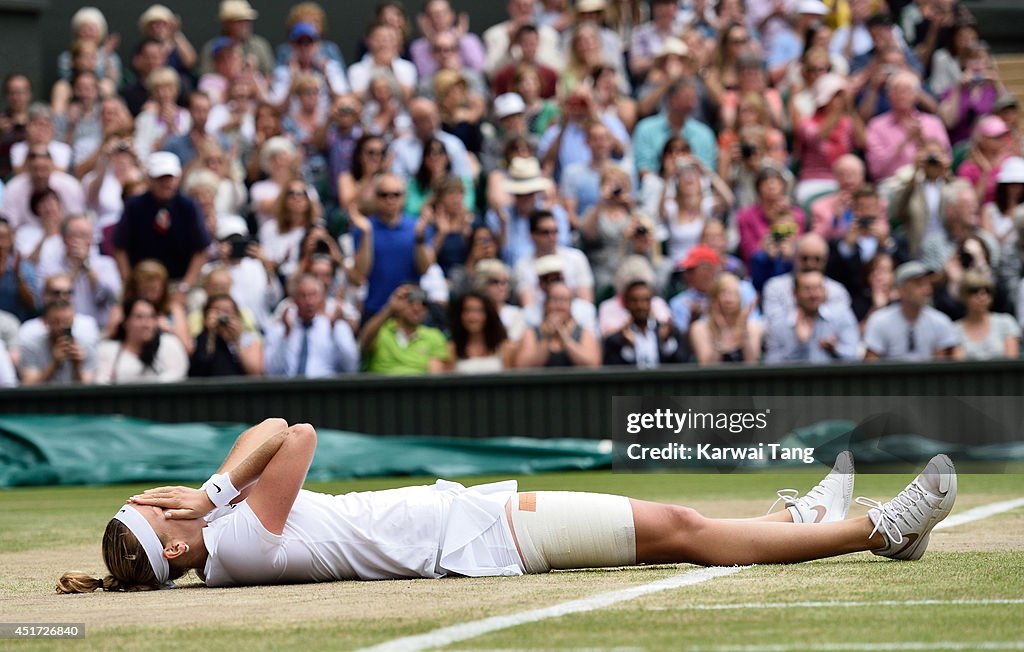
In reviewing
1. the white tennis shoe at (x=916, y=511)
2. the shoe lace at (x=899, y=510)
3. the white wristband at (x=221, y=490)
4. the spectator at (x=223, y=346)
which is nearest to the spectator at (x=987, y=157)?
the spectator at (x=223, y=346)

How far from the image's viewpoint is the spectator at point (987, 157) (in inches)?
625

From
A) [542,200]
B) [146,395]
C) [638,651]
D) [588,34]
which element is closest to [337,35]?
[588,34]

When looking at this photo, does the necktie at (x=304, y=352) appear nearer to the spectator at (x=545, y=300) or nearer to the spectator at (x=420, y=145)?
the spectator at (x=545, y=300)

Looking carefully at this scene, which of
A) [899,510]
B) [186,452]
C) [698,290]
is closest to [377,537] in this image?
[899,510]

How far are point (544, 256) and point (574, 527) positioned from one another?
826cm

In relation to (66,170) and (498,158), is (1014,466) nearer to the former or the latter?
(498,158)

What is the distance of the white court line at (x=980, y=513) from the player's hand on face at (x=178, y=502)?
392cm

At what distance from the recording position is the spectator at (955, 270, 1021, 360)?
14.0 m

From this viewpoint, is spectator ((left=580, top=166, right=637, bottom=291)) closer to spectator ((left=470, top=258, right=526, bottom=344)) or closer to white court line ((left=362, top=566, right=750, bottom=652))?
spectator ((left=470, top=258, right=526, bottom=344))

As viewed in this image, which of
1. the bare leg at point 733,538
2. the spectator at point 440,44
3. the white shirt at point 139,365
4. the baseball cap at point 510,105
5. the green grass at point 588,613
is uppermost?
the spectator at point 440,44

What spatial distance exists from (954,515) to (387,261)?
6.77 m

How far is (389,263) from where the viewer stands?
14867 mm

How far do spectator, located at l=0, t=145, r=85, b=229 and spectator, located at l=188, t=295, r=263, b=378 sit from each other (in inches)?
98.2

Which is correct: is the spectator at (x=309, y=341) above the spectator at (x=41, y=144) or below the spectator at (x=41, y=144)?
below
